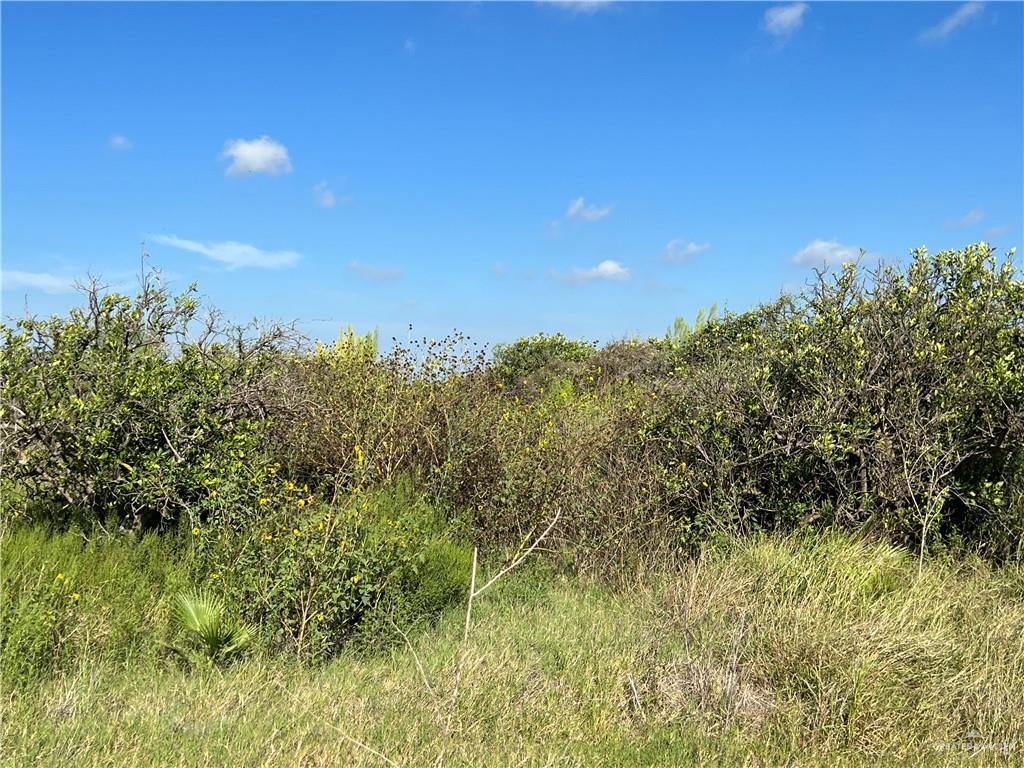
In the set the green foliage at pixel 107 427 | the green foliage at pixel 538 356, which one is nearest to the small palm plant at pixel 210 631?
the green foliage at pixel 107 427

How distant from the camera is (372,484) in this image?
21.3 feet

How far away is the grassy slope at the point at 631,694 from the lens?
338 cm

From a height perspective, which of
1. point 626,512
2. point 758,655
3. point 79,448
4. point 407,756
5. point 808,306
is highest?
point 808,306

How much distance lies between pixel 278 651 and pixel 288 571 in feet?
1.52

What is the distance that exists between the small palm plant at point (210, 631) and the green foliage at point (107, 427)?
1428 millimetres

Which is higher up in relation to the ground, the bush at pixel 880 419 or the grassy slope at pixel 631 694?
the bush at pixel 880 419

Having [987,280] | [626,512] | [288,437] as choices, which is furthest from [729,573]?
[288,437]

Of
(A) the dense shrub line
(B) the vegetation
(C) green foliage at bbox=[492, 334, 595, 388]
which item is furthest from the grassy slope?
(C) green foliage at bbox=[492, 334, 595, 388]

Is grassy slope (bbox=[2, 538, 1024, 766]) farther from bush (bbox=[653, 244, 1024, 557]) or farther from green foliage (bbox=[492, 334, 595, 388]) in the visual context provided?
green foliage (bbox=[492, 334, 595, 388])

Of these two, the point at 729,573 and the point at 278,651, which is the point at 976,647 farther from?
the point at 278,651

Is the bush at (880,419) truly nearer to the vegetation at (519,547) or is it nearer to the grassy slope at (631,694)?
the vegetation at (519,547)

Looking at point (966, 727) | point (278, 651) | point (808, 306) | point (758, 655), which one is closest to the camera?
point (966, 727)

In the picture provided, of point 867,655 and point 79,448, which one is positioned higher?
point 79,448

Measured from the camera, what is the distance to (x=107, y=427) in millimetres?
5668
